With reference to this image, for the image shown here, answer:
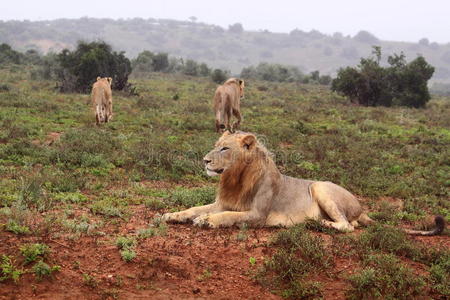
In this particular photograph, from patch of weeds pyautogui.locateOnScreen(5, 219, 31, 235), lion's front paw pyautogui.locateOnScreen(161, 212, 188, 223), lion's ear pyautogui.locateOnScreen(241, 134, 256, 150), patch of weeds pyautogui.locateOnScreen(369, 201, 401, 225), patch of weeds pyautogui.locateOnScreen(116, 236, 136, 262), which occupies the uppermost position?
lion's ear pyautogui.locateOnScreen(241, 134, 256, 150)

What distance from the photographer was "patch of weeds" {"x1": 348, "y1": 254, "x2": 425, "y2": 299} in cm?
559

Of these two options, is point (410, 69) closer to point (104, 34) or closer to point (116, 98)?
point (116, 98)

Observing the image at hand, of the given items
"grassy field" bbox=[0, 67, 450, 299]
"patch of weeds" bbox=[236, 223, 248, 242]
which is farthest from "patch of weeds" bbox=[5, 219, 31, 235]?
"patch of weeds" bbox=[236, 223, 248, 242]

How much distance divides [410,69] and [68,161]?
2720cm

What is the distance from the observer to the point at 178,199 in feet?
29.4

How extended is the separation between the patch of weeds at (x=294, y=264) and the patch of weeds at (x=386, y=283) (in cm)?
44

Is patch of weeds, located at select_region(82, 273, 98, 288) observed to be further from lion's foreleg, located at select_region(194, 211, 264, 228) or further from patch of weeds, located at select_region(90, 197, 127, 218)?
patch of weeds, located at select_region(90, 197, 127, 218)

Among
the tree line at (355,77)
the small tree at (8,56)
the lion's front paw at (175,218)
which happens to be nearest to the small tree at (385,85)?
the tree line at (355,77)

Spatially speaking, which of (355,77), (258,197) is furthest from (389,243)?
(355,77)

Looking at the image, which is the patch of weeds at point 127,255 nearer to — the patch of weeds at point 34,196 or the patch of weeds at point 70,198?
the patch of weeds at point 34,196

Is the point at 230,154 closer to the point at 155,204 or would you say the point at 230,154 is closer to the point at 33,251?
the point at 155,204

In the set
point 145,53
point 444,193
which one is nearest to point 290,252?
point 444,193

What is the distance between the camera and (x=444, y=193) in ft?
38.3

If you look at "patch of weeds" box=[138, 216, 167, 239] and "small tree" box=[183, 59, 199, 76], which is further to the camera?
"small tree" box=[183, 59, 199, 76]
